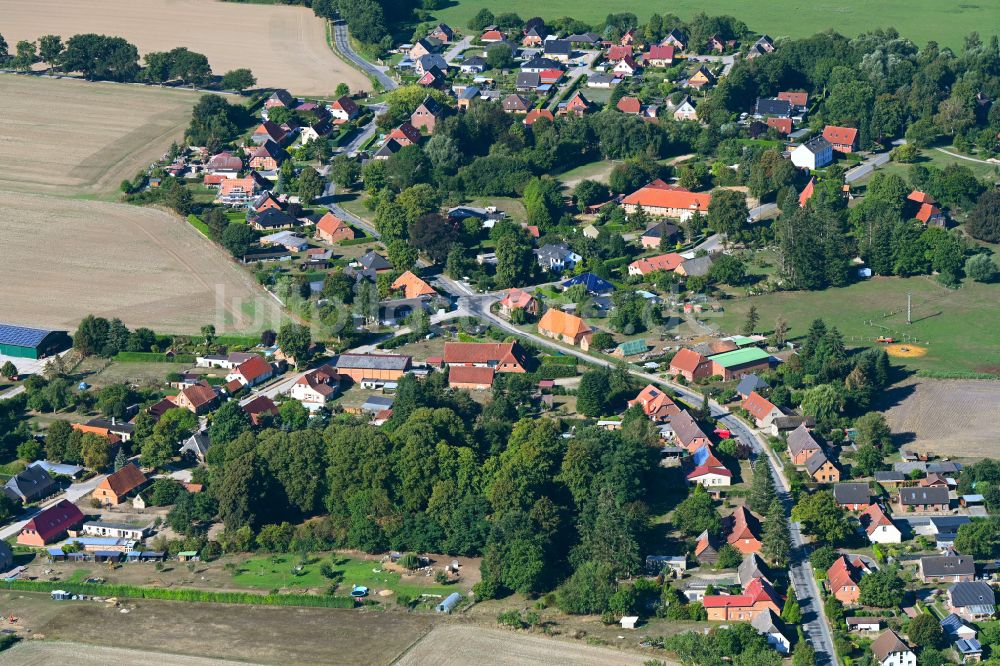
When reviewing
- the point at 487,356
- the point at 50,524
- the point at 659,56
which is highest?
the point at 659,56

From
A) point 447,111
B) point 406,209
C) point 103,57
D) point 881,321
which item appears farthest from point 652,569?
point 103,57

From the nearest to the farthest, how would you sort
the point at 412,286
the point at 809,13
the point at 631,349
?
the point at 631,349 < the point at 412,286 < the point at 809,13

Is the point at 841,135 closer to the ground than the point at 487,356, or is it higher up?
higher up

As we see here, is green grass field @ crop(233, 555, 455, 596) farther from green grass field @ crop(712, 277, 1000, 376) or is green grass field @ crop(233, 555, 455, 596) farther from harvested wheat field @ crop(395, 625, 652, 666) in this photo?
green grass field @ crop(712, 277, 1000, 376)

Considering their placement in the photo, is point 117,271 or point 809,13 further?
point 809,13

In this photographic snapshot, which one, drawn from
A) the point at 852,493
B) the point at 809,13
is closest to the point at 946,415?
the point at 852,493

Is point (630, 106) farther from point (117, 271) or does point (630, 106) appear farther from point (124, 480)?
point (124, 480)

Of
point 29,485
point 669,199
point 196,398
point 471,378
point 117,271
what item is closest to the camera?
point 29,485

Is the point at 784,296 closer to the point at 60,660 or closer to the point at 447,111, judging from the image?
the point at 447,111
